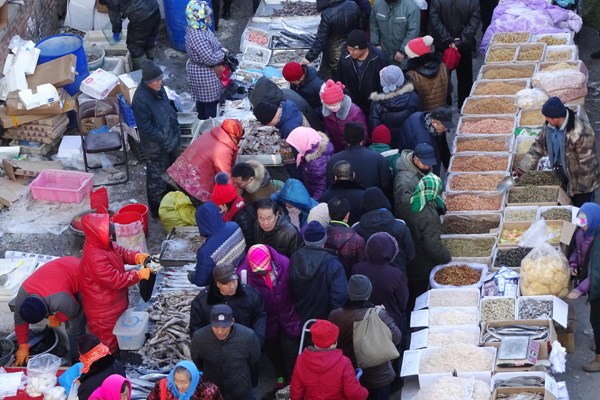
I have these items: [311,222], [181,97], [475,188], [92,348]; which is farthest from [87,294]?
[181,97]

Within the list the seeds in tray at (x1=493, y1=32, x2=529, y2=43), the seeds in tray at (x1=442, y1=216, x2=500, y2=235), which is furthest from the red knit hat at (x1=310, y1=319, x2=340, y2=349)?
the seeds in tray at (x1=493, y1=32, x2=529, y2=43)

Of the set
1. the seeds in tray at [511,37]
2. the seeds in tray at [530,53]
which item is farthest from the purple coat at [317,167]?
the seeds in tray at [511,37]

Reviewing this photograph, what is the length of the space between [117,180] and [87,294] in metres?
3.81

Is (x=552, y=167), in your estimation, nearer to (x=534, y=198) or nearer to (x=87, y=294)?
(x=534, y=198)

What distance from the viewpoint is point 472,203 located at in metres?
11.2

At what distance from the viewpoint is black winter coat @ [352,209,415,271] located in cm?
939

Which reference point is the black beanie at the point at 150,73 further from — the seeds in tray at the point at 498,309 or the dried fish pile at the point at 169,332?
the seeds in tray at the point at 498,309

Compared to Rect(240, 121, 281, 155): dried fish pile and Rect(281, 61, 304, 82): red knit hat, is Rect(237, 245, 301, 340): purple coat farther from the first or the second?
Rect(281, 61, 304, 82): red knit hat

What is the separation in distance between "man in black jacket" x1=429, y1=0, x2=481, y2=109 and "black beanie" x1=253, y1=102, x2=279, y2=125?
11.1 ft

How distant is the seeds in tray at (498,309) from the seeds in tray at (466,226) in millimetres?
1251

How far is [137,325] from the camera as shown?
980cm

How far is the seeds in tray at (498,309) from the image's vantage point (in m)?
9.51

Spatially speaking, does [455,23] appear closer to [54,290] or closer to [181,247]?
[181,247]

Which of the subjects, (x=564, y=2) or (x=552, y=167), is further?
(x=564, y=2)
